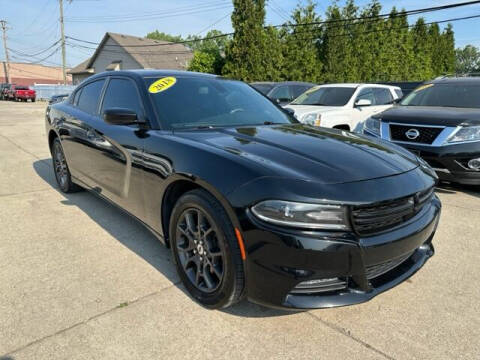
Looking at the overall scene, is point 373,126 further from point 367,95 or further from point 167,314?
point 167,314

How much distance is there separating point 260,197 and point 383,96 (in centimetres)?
814

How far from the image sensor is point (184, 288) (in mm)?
2568

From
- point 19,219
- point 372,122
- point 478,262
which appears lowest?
point 19,219

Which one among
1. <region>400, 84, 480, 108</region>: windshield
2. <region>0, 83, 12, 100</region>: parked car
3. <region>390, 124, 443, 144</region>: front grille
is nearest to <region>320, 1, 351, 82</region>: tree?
<region>400, 84, 480, 108</region>: windshield

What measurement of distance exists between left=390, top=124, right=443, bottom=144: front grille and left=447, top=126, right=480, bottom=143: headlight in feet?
0.64

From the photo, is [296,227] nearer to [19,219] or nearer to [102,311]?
[102,311]

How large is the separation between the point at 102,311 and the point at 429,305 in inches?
85.4

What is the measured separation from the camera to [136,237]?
341 cm

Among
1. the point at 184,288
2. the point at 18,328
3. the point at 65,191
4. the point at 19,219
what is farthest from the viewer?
the point at 65,191

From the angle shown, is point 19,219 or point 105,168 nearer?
point 105,168

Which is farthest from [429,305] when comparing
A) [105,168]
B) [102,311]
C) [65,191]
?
[65,191]

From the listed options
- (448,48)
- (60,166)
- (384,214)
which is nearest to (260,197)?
(384,214)

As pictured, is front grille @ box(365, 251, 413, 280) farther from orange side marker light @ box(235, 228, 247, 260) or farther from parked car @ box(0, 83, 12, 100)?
parked car @ box(0, 83, 12, 100)

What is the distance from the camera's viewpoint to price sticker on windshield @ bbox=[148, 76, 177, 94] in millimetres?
3021
